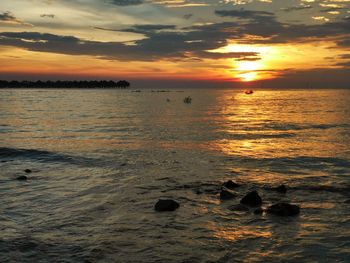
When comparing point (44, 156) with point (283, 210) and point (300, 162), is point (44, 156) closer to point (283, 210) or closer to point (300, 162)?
point (300, 162)

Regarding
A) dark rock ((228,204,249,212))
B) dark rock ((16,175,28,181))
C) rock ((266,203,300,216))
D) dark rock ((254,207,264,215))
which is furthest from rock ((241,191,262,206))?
dark rock ((16,175,28,181))

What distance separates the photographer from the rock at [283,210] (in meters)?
13.7

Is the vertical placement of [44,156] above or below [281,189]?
below

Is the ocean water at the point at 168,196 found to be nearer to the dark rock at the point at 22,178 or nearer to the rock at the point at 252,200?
the dark rock at the point at 22,178

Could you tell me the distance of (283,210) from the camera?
1369cm

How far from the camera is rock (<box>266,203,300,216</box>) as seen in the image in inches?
538

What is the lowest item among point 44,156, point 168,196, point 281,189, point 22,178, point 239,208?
point 44,156

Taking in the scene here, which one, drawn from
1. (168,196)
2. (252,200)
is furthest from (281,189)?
(168,196)

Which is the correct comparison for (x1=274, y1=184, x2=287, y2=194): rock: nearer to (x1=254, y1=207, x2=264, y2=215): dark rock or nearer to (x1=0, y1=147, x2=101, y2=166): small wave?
(x1=254, y1=207, x2=264, y2=215): dark rock

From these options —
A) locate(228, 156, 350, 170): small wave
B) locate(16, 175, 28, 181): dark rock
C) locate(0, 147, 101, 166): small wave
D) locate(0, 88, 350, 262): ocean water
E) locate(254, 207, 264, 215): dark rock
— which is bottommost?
locate(0, 147, 101, 166): small wave

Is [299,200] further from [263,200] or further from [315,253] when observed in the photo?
[315,253]

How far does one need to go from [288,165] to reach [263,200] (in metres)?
9.32

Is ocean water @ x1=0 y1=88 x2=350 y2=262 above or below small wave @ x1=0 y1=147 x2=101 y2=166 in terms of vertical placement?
above

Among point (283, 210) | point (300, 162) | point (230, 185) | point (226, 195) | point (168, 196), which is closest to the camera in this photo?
point (283, 210)
